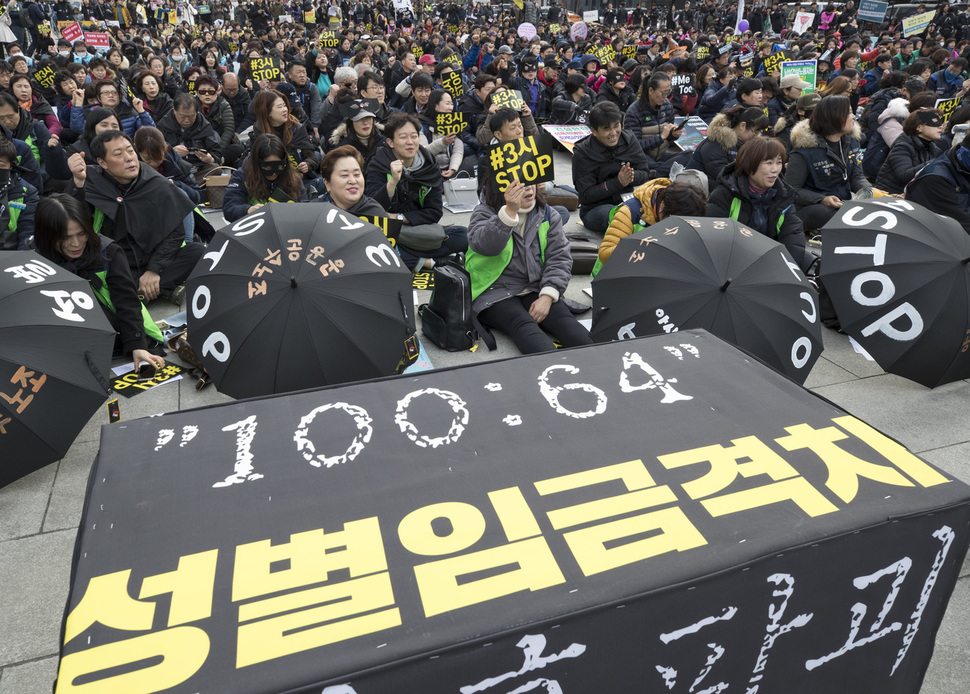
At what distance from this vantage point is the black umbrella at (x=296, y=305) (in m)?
2.65

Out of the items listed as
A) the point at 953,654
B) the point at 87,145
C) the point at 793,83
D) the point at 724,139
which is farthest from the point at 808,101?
the point at 87,145

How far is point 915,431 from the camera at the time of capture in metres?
4.10

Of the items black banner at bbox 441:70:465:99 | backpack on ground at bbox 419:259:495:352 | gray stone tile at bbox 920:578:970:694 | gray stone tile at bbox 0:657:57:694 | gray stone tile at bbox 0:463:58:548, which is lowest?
gray stone tile at bbox 0:463:58:548

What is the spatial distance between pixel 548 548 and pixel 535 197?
3.70m

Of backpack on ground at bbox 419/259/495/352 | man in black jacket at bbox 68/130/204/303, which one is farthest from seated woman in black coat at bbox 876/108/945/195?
man in black jacket at bbox 68/130/204/303

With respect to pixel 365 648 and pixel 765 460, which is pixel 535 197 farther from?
pixel 365 648

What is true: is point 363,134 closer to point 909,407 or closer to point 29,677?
point 909,407

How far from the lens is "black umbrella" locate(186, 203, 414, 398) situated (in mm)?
2650

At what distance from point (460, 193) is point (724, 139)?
11.2 feet

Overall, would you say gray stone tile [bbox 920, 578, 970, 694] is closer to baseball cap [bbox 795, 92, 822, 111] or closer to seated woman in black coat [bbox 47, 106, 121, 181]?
baseball cap [bbox 795, 92, 822, 111]

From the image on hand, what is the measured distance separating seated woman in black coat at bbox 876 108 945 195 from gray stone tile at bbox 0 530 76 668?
24.2ft

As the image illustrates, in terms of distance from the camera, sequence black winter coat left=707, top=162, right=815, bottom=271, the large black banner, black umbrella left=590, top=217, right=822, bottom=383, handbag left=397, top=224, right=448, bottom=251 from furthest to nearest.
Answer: handbag left=397, top=224, right=448, bottom=251 < black winter coat left=707, top=162, right=815, bottom=271 < black umbrella left=590, top=217, right=822, bottom=383 < the large black banner

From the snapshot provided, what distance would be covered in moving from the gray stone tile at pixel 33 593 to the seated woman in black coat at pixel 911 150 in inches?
290

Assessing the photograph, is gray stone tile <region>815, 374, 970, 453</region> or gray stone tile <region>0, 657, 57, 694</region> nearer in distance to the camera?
gray stone tile <region>0, 657, 57, 694</region>
